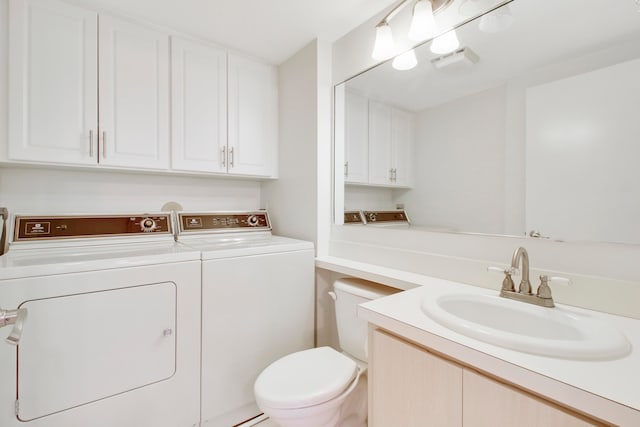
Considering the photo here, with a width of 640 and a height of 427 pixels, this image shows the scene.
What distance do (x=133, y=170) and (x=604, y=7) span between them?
2.35 m

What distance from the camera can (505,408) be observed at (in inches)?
27.1

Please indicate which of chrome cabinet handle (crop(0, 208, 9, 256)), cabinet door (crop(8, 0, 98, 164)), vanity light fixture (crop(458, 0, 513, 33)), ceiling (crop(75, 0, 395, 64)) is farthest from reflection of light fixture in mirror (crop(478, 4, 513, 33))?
chrome cabinet handle (crop(0, 208, 9, 256))

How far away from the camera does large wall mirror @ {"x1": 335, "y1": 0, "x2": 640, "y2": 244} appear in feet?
3.23

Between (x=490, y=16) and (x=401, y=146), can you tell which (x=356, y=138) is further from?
(x=490, y=16)

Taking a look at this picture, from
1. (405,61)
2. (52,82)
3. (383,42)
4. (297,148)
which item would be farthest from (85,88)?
(405,61)

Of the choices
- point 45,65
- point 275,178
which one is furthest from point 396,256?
point 45,65

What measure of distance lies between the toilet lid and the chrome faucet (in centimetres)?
77

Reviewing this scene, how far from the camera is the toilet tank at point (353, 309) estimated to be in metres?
1.53

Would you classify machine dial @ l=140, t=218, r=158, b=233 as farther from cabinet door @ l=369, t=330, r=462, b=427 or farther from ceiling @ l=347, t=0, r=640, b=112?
ceiling @ l=347, t=0, r=640, b=112

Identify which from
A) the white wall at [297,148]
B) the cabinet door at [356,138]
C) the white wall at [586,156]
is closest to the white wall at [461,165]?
the white wall at [586,156]

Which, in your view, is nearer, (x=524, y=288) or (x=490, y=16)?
(x=524, y=288)

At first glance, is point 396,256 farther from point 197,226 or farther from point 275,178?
point 197,226

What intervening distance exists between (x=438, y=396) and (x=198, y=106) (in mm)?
Answer: 2060

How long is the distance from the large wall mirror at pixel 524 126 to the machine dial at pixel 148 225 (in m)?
1.50
